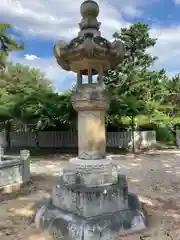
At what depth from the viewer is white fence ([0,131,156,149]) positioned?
683 inches

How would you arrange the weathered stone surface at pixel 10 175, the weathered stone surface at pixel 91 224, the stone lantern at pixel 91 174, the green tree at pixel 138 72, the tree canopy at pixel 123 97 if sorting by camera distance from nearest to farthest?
the weathered stone surface at pixel 91 224 → the stone lantern at pixel 91 174 → the weathered stone surface at pixel 10 175 → the tree canopy at pixel 123 97 → the green tree at pixel 138 72

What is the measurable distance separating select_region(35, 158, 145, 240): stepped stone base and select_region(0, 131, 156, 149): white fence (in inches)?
485

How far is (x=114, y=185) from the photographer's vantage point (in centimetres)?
453

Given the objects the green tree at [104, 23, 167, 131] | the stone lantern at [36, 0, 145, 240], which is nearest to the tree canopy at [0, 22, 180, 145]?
the green tree at [104, 23, 167, 131]

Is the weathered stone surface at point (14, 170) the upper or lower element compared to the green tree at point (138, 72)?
lower

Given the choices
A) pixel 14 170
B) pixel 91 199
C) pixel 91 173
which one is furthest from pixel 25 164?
pixel 91 199

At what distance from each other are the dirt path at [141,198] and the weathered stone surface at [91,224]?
0.19m

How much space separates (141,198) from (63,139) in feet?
37.6

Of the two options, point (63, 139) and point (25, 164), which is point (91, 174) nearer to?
point (25, 164)

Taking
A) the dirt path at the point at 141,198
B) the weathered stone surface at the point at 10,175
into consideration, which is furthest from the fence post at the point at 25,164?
the dirt path at the point at 141,198

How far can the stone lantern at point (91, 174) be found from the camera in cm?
420

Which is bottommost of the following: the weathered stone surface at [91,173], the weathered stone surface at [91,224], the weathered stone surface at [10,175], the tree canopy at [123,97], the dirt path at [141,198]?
the dirt path at [141,198]

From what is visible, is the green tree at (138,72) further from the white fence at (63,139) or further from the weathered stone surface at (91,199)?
the weathered stone surface at (91,199)

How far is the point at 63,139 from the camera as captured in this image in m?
17.4
